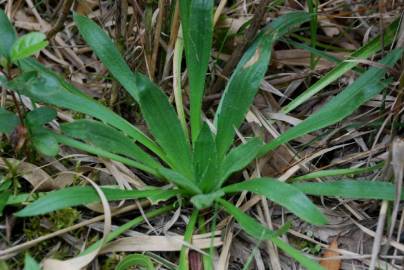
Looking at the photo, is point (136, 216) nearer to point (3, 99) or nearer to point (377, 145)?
point (3, 99)

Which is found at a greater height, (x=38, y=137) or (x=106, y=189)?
(x=38, y=137)

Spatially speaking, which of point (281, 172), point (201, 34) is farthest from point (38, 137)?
point (281, 172)

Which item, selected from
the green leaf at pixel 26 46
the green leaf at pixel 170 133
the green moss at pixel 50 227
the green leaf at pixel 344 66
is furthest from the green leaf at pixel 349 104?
the green leaf at pixel 26 46

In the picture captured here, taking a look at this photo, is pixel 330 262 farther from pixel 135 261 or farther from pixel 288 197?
pixel 135 261

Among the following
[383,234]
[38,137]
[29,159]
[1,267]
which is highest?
[38,137]

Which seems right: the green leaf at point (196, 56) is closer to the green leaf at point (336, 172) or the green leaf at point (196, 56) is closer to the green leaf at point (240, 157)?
the green leaf at point (240, 157)

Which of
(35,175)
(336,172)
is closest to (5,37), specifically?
(35,175)
